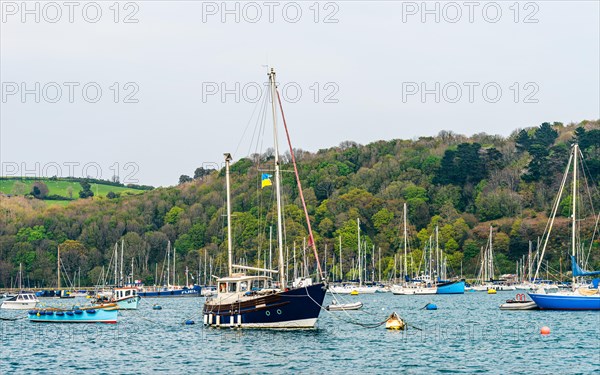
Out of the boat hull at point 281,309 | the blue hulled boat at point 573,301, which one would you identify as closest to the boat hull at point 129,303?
the boat hull at point 281,309

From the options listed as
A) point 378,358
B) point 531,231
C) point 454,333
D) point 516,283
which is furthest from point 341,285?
point 378,358

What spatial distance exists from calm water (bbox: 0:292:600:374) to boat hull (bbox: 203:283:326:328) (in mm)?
747

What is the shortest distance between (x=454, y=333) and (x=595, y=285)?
25883 mm

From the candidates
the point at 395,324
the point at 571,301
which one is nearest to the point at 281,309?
the point at 395,324

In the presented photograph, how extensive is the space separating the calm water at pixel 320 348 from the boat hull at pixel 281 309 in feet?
2.45

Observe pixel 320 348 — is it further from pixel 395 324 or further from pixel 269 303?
pixel 395 324

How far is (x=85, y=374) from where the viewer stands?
154ft

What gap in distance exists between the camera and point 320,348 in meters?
55.2

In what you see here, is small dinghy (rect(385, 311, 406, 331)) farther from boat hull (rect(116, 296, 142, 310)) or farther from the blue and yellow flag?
boat hull (rect(116, 296, 142, 310))

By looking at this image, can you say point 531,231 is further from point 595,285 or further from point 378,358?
point 378,358

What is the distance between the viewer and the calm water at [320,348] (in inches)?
1897

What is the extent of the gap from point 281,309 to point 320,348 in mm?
6094

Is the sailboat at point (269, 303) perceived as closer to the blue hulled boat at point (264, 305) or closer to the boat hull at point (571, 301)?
the blue hulled boat at point (264, 305)

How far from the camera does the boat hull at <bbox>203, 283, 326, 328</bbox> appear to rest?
5988 cm
